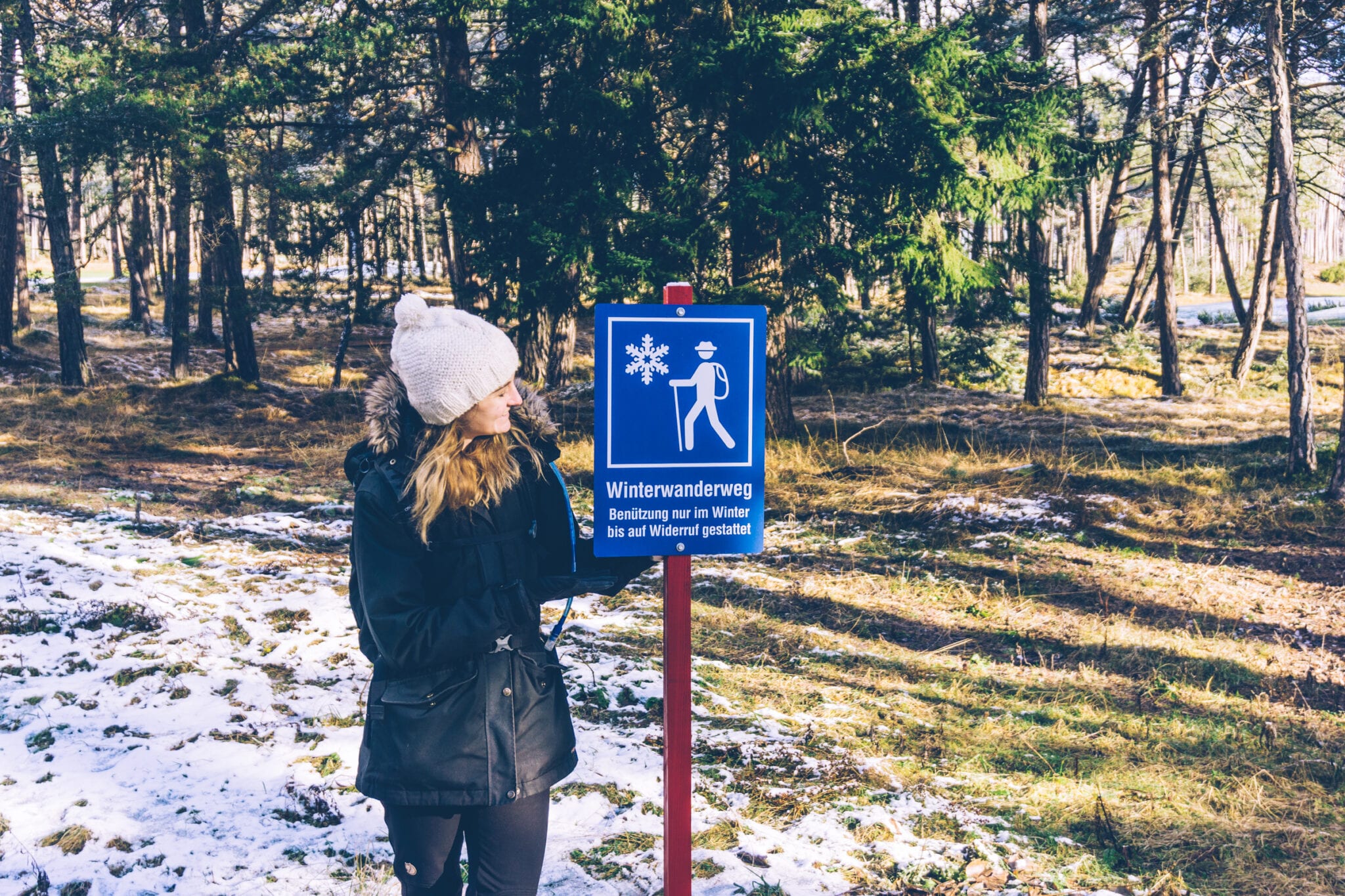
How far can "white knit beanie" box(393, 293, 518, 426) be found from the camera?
7.28ft

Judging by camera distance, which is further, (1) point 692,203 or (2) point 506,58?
(2) point 506,58

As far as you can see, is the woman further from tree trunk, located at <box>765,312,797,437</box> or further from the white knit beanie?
tree trunk, located at <box>765,312,797,437</box>

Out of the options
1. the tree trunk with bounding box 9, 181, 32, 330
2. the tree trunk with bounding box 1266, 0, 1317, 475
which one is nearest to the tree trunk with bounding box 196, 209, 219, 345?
the tree trunk with bounding box 9, 181, 32, 330

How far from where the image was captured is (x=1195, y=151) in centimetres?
1666

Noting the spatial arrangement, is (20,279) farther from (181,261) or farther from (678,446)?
(678,446)

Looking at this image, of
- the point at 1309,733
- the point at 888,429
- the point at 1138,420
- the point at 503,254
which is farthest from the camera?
the point at 1138,420

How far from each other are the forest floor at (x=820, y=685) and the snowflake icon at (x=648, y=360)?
2175 mm

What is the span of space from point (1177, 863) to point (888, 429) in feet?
33.9

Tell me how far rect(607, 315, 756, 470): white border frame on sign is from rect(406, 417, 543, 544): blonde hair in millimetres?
289

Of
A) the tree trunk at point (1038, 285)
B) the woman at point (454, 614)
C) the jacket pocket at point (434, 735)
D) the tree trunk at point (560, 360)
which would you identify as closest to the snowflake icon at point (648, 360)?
the woman at point (454, 614)

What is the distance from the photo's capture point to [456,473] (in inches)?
87.8

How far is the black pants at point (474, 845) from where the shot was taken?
2.23m

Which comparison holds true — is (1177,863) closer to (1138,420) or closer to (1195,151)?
(1138,420)

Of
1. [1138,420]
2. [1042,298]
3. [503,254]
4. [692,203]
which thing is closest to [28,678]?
[503,254]
